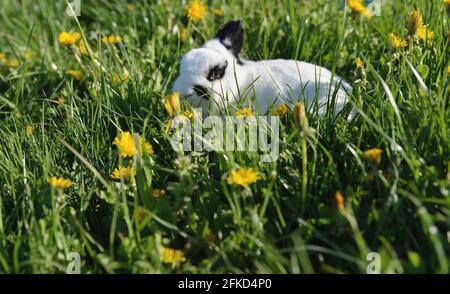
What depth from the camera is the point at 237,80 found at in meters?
2.29

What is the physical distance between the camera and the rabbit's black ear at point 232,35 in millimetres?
2469

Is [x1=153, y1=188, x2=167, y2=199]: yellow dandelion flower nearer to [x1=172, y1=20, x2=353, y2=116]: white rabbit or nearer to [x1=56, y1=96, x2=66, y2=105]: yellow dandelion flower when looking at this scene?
[x1=172, y1=20, x2=353, y2=116]: white rabbit

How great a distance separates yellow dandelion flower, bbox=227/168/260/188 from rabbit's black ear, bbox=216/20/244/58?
3.06 feet

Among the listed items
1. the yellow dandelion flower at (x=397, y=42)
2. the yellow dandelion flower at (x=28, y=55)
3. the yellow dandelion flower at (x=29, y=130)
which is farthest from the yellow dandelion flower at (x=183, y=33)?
the yellow dandelion flower at (x=397, y=42)

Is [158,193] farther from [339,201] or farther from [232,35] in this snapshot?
[232,35]

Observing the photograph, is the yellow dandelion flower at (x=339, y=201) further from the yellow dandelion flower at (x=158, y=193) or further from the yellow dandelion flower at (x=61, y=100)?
the yellow dandelion flower at (x=61, y=100)

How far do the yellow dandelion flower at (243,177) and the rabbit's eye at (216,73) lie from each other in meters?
0.68

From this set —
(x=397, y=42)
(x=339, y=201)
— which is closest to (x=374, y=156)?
(x=339, y=201)

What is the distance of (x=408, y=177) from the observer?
169 cm

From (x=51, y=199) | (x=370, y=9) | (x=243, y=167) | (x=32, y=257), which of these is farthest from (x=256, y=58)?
(x=32, y=257)

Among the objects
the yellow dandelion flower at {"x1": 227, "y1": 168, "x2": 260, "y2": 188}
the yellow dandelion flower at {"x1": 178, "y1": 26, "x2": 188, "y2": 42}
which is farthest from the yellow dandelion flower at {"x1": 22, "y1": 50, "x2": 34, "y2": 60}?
the yellow dandelion flower at {"x1": 227, "y1": 168, "x2": 260, "y2": 188}

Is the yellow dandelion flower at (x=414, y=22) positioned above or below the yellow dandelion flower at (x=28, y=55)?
above
